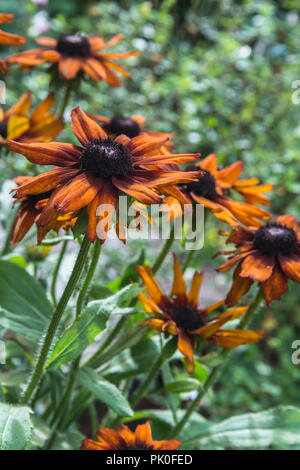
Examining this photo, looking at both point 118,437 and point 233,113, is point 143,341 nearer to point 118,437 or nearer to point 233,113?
point 118,437

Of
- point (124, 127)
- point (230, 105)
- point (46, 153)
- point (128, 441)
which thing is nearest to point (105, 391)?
point (128, 441)

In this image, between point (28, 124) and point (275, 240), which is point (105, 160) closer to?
point (275, 240)

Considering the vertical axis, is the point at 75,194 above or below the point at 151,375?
above

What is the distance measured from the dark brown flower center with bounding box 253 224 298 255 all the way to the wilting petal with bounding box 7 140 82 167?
264mm

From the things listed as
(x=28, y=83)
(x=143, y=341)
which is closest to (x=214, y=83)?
(x=28, y=83)

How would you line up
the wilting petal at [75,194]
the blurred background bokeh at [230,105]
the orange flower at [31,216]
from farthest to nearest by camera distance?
1. the blurred background bokeh at [230,105]
2. the orange flower at [31,216]
3. the wilting petal at [75,194]

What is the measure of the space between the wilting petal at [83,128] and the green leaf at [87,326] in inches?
6.8

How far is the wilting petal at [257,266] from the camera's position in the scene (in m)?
0.61

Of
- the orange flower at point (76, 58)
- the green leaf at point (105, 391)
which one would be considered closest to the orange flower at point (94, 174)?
the green leaf at point (105, 391)

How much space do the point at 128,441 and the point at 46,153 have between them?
344mm

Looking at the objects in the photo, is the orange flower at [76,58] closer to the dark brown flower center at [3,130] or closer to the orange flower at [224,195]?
the dark brown flower center at [3,130]

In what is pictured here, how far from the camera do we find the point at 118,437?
2.12ft

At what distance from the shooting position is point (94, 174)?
1.74ft

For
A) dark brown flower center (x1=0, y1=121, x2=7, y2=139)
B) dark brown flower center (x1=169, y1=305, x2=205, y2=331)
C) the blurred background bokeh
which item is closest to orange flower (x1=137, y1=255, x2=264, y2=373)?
dark brown flower center (x1=169, y1=305, x2=205, y2=331)
